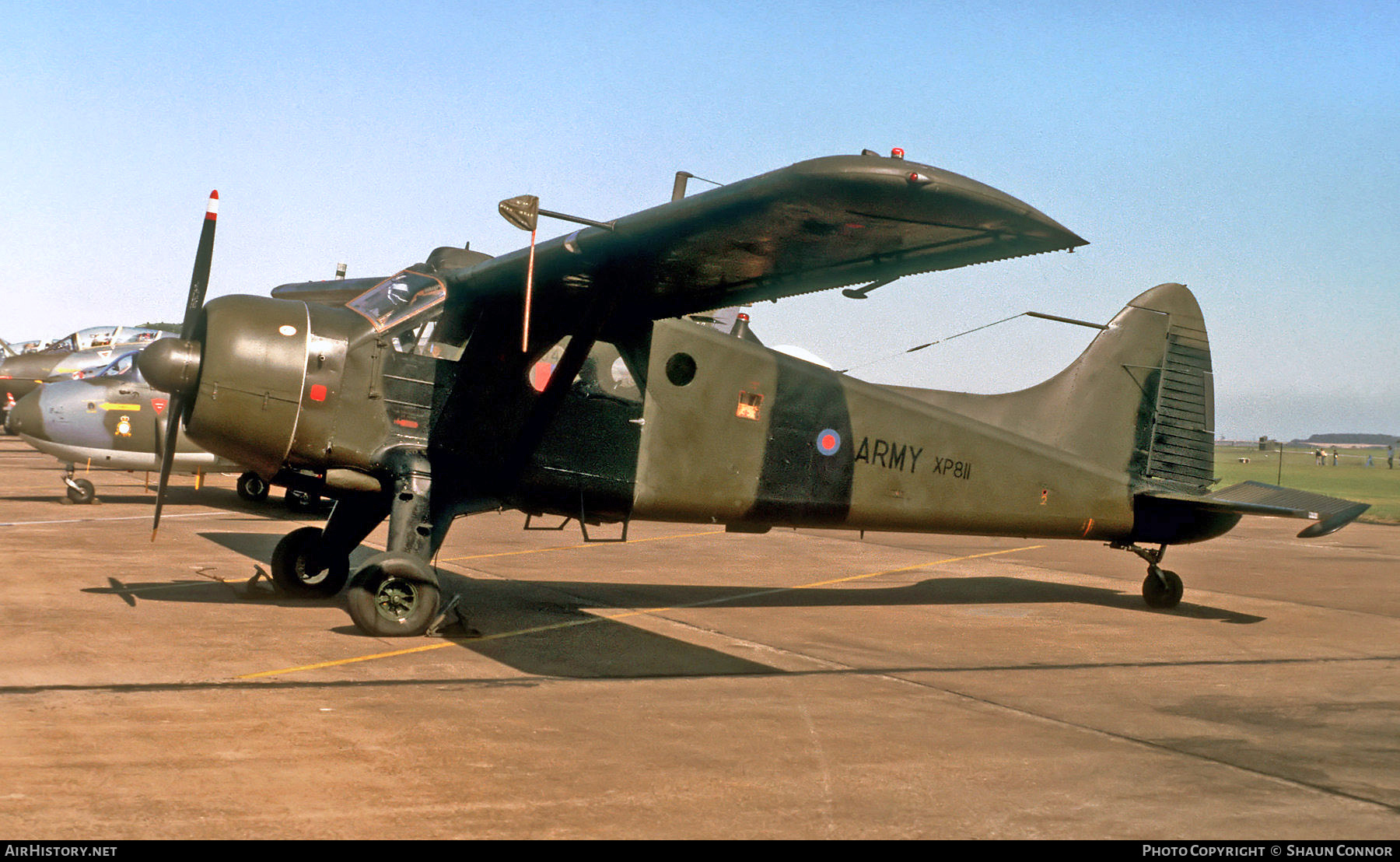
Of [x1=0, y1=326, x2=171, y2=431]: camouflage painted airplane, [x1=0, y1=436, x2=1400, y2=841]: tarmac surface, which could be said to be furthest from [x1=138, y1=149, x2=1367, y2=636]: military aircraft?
[x1=0, y1=326, x2=171, y2=431]: camouflage painted airplane

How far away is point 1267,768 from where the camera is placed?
579 cm

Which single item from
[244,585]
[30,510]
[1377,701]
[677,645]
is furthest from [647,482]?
[30,510]

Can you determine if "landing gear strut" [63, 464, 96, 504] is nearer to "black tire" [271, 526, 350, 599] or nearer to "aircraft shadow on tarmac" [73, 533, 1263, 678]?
"aircraft shadow on tarmac" [73, 533, 1263, 678]

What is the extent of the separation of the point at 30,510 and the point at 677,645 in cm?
1399

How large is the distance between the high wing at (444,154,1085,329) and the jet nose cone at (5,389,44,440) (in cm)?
1321

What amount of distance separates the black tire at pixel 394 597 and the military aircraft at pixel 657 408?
18 mm

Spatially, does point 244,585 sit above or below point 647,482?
below

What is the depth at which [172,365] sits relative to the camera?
8.51 meters

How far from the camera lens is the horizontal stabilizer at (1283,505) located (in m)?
10.6

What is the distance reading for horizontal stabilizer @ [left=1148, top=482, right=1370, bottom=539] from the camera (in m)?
10.6

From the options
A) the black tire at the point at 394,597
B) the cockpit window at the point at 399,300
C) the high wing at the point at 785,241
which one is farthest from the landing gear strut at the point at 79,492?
the black tire at the point at 394,597

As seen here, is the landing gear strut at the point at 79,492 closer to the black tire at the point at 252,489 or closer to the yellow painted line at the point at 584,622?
the black tire at the point at 252,489
